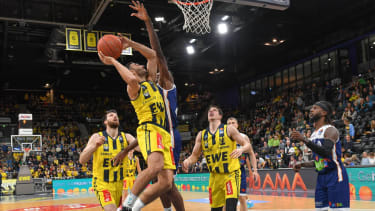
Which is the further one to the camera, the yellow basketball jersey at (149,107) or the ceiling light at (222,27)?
the ceiling light at (222,27)

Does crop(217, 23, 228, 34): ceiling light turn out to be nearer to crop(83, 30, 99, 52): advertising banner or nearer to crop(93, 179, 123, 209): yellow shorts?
crop(83, 30, 99, 52): advertising banner

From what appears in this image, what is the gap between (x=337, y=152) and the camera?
14.4 feet

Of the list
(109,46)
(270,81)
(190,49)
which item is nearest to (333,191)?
(109,46)

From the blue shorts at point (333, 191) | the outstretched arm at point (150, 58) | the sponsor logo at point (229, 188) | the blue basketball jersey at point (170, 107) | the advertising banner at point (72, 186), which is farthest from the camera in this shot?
the advertising banner at point (72, 186)

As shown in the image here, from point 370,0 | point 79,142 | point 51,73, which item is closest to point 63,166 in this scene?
point 79,142

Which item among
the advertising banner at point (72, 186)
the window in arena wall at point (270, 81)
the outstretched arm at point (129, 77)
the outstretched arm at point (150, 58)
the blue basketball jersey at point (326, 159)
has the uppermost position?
the window in arena wall at point (270, 81)

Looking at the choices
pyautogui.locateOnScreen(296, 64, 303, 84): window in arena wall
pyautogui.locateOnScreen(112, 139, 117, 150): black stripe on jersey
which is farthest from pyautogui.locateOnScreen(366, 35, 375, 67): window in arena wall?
pyautogui.locateOnScreen(112, 139, 117, 150): black stripe on jersey

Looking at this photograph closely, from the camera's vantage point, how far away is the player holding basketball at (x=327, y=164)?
4160 millimetres

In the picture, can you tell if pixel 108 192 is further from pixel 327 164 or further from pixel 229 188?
pixel 327 164

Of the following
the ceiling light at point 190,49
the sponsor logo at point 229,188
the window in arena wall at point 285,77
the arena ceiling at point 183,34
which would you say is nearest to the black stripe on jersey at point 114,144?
the sponsor logo at point 229,188

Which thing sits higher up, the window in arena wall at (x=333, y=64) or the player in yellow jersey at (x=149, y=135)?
the window in arena wall at (x=333, y=64)

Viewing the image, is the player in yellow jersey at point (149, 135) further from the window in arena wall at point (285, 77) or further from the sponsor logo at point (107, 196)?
the window in arena wall at point (285, 77)

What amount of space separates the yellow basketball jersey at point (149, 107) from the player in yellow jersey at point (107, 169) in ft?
3.35

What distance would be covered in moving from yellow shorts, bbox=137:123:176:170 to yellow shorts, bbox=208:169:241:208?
129 centimetres
